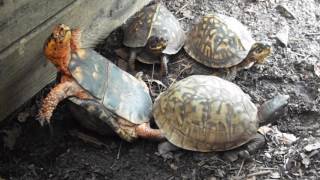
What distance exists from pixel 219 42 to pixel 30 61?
1.00 metres

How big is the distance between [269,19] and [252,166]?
123 cm

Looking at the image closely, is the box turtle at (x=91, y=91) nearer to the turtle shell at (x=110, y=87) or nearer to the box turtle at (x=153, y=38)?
the turtle shell at (x=110, y=87)

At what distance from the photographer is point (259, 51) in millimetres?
2869

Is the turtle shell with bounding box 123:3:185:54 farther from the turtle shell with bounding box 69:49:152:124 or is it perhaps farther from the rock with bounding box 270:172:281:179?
the rock with bounding box 270:172:281:179

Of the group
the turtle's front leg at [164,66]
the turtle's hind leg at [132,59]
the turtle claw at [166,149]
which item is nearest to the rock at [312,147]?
the turtle claw at [166,149]

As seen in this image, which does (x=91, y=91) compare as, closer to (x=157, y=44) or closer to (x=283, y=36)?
(x=157, y=44)

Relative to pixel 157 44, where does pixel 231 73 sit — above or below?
below

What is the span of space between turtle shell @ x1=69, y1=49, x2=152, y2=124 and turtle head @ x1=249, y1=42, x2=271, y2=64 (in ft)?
2.16

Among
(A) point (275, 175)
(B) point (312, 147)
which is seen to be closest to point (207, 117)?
(A) point (275, 175)

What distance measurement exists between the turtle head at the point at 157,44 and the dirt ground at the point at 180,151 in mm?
150

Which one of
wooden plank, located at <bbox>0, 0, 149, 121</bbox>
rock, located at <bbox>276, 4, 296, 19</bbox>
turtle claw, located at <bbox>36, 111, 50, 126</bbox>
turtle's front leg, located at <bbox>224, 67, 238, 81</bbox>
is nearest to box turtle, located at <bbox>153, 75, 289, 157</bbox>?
turtle's front leg, located at <bbox>224, 67, 238, 81</bbox>

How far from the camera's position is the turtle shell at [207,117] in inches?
93.5

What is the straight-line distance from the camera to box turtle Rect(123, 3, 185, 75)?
292 centimetres

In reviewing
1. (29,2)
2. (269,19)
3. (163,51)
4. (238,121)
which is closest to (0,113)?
(29,2)
